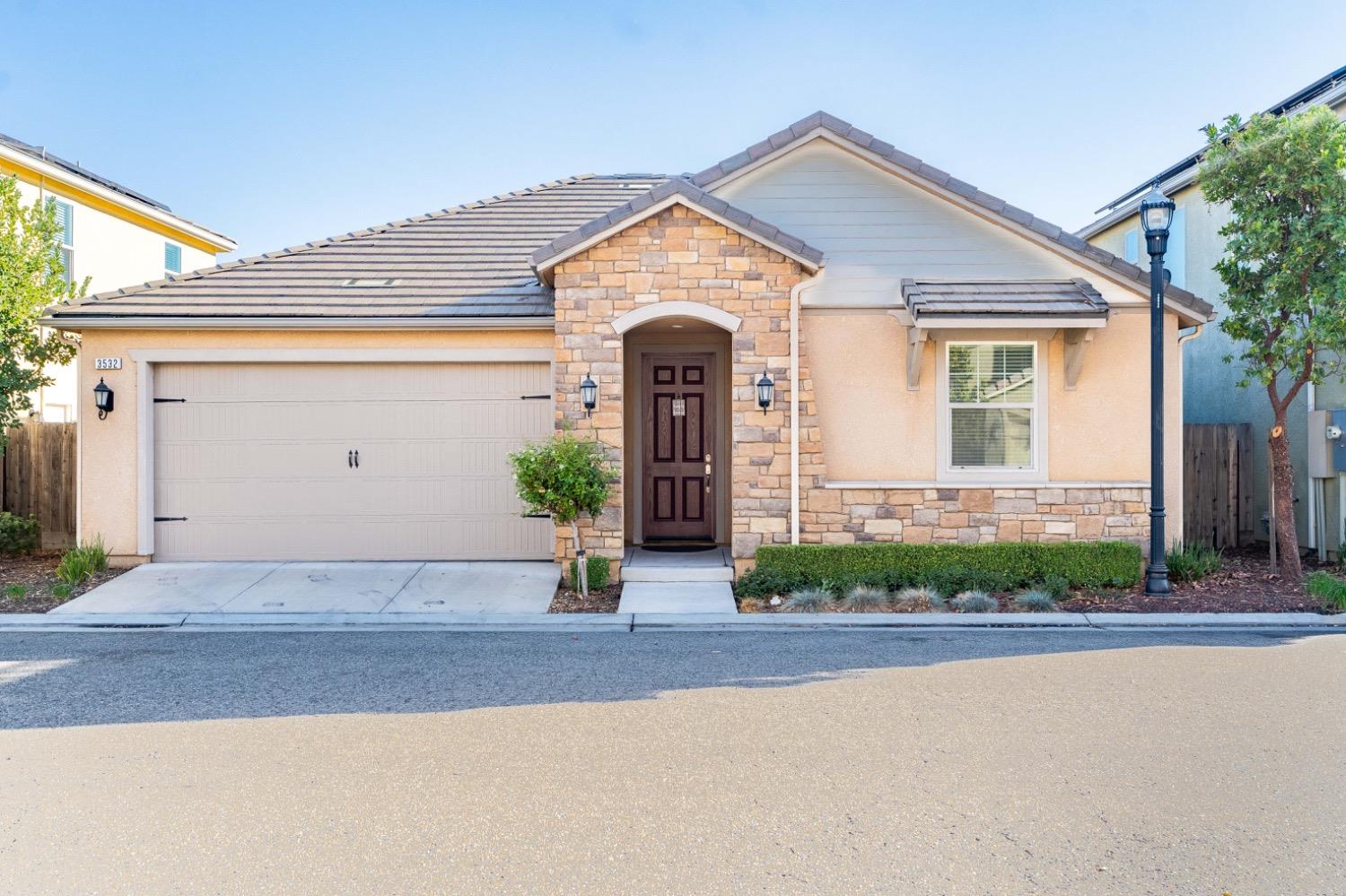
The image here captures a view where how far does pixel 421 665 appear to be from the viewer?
6973 mm

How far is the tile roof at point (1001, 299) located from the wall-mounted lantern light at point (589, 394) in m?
3.64

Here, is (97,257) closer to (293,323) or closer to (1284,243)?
(293,323)

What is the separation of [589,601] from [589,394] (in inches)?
89.6

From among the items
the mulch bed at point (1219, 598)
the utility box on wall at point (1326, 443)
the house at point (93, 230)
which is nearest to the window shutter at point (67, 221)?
the house at point (93, 230)

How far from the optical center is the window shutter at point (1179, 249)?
14.8 meters

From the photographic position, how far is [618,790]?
4.41 meters

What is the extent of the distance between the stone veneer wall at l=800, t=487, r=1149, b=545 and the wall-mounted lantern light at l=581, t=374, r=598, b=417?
2.67 metres

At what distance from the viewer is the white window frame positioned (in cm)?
1046

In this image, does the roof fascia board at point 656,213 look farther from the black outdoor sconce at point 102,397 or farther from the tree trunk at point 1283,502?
the tree trunk at point 1283,502

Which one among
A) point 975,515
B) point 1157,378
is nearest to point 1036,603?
point 975,515

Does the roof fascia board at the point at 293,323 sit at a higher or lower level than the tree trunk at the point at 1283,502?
higher

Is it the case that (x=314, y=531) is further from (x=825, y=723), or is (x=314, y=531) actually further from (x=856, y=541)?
(x=825, y=723)

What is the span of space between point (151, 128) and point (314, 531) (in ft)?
32.8

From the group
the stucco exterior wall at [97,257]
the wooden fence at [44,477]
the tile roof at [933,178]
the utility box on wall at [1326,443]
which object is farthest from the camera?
the stucco exterior wall at [97,257]
